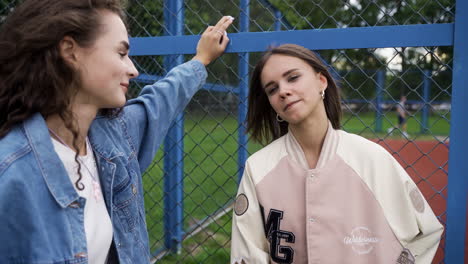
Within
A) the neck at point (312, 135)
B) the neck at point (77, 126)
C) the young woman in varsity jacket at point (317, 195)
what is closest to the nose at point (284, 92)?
the young woman in varsity jacket at point (317, 195)

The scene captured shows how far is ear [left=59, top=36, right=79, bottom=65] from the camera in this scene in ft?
3.98

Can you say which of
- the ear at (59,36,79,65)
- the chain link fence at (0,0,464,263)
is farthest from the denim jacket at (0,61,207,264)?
the chain link fence at (0,0,464,263)

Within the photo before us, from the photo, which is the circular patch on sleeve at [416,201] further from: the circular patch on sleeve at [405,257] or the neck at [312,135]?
the neck at [312,135]

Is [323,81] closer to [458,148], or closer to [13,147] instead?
[458,148]

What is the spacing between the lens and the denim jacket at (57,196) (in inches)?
43.3

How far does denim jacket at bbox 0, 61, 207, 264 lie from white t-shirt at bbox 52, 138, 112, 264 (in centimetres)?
3

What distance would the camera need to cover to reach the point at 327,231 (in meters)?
1.42

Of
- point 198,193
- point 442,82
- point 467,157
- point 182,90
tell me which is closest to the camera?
point 467,157

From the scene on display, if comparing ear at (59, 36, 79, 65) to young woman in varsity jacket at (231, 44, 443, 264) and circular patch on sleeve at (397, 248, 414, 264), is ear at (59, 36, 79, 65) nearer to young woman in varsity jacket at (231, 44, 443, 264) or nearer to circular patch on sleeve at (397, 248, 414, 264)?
young woman in varsity jacket at (231, 44, 443, 264)

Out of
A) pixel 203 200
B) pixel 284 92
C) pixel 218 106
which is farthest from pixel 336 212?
pixel 203 200

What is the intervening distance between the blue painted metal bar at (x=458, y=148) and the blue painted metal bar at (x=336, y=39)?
4 cm

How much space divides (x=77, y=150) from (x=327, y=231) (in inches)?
32.7

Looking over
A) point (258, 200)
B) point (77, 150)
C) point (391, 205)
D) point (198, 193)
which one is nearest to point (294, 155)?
point (258, 200)

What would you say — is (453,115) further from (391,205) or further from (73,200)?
(73,200)
